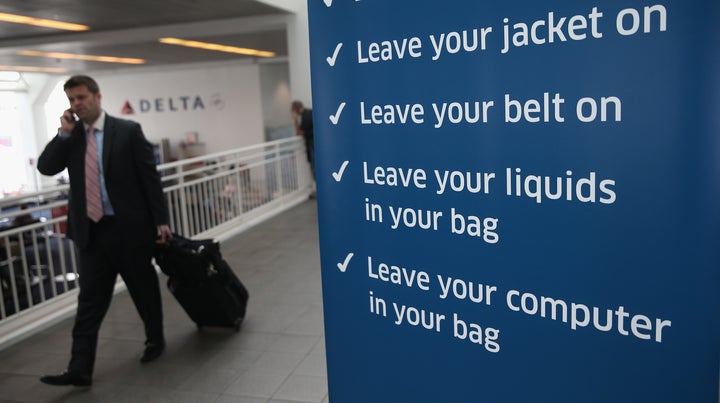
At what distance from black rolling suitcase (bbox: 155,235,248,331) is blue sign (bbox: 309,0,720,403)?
2680mm

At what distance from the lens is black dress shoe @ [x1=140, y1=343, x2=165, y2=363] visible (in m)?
3.94

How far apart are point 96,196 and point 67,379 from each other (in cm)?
113

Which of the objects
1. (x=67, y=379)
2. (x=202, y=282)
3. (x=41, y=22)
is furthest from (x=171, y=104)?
(x=67, y=379)

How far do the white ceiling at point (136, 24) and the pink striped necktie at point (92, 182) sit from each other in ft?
18.0

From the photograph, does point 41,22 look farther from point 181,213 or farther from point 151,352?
point 151,352

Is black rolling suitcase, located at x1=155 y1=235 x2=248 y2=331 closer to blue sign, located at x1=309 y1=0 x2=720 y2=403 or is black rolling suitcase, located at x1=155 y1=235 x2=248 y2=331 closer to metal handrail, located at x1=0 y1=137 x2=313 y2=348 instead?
metal handrail, located at x1=0 y1=137 x2=313 y2=348

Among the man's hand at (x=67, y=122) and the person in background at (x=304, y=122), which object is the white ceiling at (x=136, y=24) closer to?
the person in background at (x=304, y=122)

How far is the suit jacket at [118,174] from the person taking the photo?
139 inches

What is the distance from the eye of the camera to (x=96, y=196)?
139 inches

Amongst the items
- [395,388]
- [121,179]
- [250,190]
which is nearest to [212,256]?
[121,179]

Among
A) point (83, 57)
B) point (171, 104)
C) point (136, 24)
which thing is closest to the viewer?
point (136, 24)

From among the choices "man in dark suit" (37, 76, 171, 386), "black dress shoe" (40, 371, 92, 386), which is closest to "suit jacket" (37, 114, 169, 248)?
"man in dark suit" (37, 76, 171, 386)

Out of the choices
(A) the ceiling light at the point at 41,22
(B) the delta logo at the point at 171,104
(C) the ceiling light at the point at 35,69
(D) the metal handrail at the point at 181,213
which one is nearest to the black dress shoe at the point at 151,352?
(D) the metal handrail at the point at 181,213

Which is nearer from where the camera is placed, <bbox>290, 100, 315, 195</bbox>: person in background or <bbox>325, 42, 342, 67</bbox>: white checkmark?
<bbox>325, 42, 342, 67</bbox>: white checkmark
